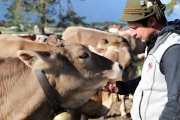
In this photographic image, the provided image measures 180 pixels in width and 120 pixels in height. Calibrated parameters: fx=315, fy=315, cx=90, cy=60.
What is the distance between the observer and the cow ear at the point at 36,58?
2670 mm

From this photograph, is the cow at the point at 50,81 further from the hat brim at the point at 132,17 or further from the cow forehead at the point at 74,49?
the hat brim at the point at 132,17

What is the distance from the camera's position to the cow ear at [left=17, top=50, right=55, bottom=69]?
2670 millimetres

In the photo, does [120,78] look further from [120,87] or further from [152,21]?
[152,21]

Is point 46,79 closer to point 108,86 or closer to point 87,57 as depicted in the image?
point 87,57

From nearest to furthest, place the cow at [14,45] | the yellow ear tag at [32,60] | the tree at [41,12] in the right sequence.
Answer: the yellow ear tag at [32,60]
the cow at [14,45]
the tree at [41,12]

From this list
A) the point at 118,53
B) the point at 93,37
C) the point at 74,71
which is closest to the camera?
the point at 74,71

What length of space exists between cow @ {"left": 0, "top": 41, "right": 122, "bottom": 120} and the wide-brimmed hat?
25.1 inches

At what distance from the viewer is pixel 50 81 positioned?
288cm

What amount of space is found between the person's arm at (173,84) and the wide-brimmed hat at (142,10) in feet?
1.50

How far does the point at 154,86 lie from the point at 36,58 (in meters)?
1.01

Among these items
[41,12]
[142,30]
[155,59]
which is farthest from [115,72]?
[41,12]

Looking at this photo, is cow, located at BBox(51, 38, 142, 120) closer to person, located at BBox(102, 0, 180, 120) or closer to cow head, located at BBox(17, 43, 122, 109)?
cow head, located at BBox(17, 43, 122, 109)

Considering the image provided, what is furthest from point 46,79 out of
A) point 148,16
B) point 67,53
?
point 148,16

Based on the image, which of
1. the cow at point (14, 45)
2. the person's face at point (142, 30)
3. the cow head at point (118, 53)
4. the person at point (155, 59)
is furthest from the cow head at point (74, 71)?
the cow at point (14, 45)
